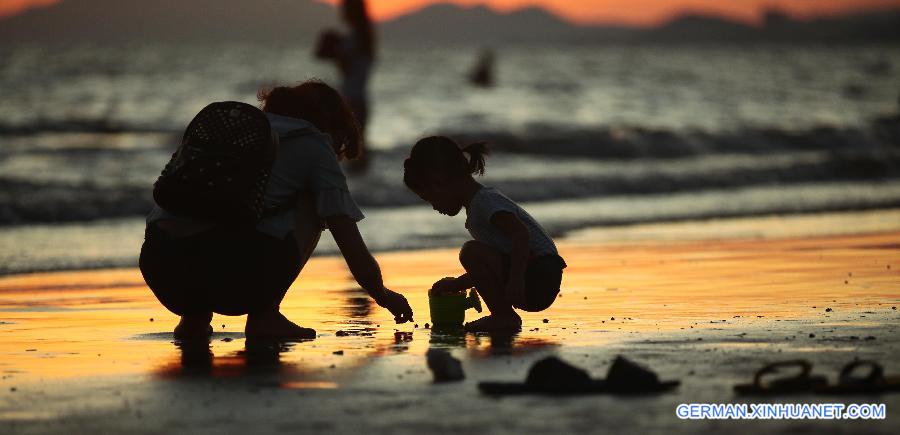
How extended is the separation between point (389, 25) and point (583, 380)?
13937 centimetres

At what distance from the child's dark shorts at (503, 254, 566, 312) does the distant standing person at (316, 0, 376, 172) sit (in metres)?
11.3

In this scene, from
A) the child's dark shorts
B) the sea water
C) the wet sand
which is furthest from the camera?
the sea water

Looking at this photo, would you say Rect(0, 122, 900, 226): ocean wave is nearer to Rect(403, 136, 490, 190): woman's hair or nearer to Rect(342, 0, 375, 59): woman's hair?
Rect(342, 0, 375, 59): woman's hair

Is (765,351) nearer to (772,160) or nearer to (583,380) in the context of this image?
(583,380)

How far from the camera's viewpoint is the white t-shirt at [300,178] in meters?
5.88

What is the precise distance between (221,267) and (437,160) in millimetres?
1129

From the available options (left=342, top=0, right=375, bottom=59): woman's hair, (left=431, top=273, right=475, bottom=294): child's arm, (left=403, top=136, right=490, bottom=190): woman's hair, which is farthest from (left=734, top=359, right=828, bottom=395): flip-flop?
(left=342, top=0, right=375, bottom=59): woman's hair

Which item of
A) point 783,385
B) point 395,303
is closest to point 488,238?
point 395,303

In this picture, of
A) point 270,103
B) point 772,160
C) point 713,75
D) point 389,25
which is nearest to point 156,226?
point 270,103

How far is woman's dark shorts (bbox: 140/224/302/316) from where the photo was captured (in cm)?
584

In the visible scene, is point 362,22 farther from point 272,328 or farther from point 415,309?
point 272,328

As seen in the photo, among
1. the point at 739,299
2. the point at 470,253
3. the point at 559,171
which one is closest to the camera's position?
the point at 470,253

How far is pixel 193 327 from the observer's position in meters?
6.29

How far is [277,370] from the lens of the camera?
5.23m
